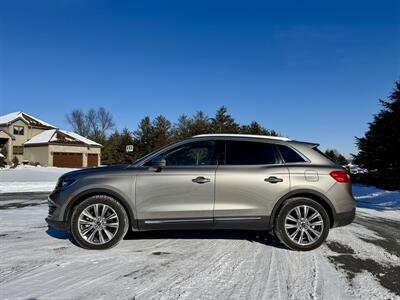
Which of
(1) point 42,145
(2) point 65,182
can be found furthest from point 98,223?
(1) point 42,145

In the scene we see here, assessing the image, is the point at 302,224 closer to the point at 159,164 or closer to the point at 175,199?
the point at 175,199

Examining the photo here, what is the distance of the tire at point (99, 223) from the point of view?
536 cm

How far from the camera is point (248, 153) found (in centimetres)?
566

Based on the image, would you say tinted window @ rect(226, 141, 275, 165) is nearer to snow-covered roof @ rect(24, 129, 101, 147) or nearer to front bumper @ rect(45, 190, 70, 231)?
front bumper @ rect(45, 190, 70, 231)

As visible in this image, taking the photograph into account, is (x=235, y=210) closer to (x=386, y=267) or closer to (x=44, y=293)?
(x=386, y=267)

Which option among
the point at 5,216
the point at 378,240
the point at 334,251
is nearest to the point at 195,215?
the point at 334,251

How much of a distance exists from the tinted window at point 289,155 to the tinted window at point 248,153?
0.16 metres

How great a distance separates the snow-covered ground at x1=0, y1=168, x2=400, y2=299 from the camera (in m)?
3.77

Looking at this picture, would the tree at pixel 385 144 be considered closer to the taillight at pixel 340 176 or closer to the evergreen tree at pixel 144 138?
the taillight at pixel 340 176

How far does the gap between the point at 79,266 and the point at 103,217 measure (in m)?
0.97

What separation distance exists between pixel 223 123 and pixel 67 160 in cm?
2245

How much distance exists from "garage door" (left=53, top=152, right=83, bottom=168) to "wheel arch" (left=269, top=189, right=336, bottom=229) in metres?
46.2

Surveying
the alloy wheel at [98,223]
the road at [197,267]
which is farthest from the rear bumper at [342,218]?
the alloy wheel at [98,223]

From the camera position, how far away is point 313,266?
468 cm
